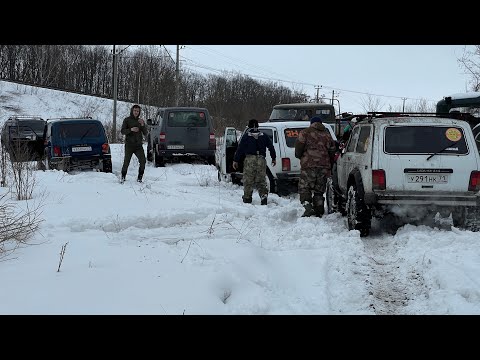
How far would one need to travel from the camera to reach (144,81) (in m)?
55.4

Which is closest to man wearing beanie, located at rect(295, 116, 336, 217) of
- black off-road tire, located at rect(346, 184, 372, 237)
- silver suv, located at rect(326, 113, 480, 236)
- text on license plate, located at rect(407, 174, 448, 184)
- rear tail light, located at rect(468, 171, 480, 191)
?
silver suv, located at rect(326, 113, 480, 236)

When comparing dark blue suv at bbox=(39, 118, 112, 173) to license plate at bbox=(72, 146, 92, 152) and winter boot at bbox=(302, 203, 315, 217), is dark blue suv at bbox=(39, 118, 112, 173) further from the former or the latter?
winter boot at bbox=(302, 203, 315, 217)

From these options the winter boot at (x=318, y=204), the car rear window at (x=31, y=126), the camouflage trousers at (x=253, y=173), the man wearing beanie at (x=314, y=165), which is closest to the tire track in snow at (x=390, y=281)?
the winter boot at (x=318, y=204)

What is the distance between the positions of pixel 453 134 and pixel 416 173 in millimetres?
893

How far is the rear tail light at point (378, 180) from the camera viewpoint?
6543 millimetres

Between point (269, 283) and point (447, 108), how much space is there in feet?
37.1

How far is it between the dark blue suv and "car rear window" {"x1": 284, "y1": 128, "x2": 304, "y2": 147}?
5.88 m

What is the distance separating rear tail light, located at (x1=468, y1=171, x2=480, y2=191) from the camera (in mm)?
6547

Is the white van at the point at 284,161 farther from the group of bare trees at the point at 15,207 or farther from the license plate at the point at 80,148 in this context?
the license plate at the point at 80,148

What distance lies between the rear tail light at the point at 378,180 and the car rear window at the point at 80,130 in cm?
931

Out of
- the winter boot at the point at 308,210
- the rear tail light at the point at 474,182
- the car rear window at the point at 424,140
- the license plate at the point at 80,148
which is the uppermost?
the car rear window at the point at 424,140
